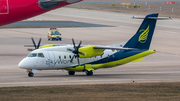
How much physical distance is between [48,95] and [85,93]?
282 cm

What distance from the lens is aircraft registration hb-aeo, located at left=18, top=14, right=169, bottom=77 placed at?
33031mm

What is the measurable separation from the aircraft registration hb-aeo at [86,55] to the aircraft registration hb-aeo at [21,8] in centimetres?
1390

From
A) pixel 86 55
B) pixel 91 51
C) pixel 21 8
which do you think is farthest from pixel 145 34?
pixel 21 8

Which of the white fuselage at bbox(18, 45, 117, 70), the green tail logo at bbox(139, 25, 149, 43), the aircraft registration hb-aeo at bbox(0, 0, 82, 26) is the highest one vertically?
the aircraft registration hb-aeo at bbox(0, 0, 82, 26)

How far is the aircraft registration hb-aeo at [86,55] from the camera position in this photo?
108ft

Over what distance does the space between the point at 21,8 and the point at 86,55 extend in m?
17.0

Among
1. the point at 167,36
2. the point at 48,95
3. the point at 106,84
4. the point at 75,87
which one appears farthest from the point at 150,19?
the point at 167,36

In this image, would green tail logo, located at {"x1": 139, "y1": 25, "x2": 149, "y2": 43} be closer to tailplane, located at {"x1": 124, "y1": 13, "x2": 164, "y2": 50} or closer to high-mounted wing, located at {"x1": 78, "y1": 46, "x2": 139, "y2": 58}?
tailplane, located at {"x1": 124, "y1": 13, "x2": 164, "y2": 50}

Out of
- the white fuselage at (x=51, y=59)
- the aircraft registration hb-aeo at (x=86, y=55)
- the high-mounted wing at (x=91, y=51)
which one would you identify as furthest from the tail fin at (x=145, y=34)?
the white fuselage at (x=51, y=59)

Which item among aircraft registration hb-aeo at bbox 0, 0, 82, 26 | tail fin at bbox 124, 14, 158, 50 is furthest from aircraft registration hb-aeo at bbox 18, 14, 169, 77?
aircraft registration hb-aeo at bbox 0, 0, 82, 26

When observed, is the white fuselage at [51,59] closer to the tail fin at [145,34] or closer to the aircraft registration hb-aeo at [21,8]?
the tail fin at [145,34]

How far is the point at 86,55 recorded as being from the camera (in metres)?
34.9

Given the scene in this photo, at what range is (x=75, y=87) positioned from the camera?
27.9 m

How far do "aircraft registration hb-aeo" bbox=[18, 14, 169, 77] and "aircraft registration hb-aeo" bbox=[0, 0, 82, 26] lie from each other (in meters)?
13.9
